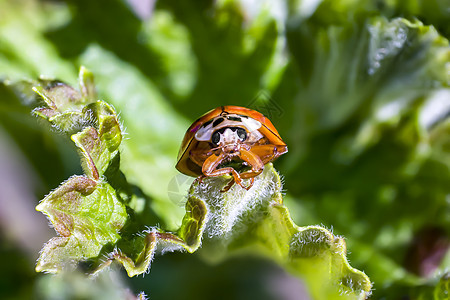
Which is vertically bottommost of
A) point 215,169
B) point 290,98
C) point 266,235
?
point 266,235

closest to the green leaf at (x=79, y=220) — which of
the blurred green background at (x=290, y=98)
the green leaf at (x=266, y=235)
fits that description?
the green leaf at (x=266, y=235)

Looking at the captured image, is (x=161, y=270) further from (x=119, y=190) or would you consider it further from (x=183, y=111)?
(x=183, y=111)

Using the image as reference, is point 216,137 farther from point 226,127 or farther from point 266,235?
point 266,235

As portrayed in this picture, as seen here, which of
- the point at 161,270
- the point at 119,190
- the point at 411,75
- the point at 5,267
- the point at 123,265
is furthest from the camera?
the point at 5,267

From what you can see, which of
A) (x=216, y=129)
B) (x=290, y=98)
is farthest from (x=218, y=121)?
(x=290, y=98)

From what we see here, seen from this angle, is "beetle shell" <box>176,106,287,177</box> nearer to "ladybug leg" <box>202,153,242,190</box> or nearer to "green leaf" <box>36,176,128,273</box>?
"ladybug leg" <box>202,153,242,190</box>

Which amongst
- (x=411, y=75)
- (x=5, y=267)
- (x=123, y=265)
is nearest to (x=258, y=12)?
(x=411, y=75)

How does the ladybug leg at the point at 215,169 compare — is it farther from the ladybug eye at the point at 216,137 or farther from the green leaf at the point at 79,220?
the green leaf at the point at 79,220

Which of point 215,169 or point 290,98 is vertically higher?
point 290,98
